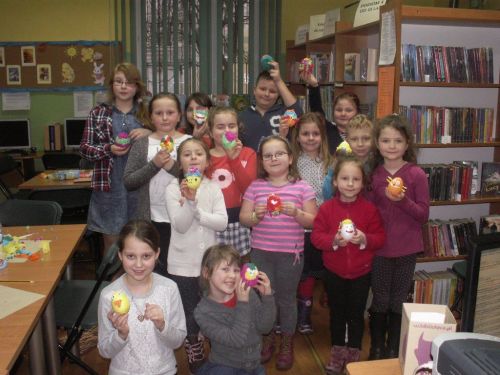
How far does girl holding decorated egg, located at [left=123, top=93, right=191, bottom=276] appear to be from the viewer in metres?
2.56

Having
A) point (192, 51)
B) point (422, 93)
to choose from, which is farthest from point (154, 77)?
point (422, 93)

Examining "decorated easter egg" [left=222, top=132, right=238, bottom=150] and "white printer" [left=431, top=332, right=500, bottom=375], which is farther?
"decorated easter egg" [left=222, top=132, right=238, bottom=150]

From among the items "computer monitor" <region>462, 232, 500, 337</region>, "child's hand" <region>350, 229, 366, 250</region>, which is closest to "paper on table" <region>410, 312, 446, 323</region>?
"computer monitor" <region>462, 232, 500, 337</region>

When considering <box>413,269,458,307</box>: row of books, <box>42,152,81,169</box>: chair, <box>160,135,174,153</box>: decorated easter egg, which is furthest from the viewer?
<box>42,152,81,169</box>: chair

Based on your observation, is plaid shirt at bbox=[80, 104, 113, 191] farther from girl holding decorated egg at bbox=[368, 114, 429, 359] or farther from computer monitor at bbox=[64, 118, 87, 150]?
computer monitor at bbox=[64, 118, 87, 150]

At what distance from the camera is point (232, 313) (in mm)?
1958

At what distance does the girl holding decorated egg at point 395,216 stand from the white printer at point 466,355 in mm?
1450

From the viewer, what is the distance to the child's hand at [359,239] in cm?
225

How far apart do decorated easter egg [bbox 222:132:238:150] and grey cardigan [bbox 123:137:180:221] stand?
0.90 feet

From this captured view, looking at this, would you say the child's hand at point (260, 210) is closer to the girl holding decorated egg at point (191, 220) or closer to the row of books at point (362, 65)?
the girl holding decorated egg at point (191, 220)

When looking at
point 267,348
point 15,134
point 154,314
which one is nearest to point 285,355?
point 267,348

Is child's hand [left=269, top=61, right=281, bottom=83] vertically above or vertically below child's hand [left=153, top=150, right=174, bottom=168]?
above

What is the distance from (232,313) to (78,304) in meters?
0.92

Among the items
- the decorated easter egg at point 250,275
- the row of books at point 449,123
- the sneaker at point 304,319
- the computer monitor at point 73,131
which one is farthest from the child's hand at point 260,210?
the computer monitor at point 73,131
